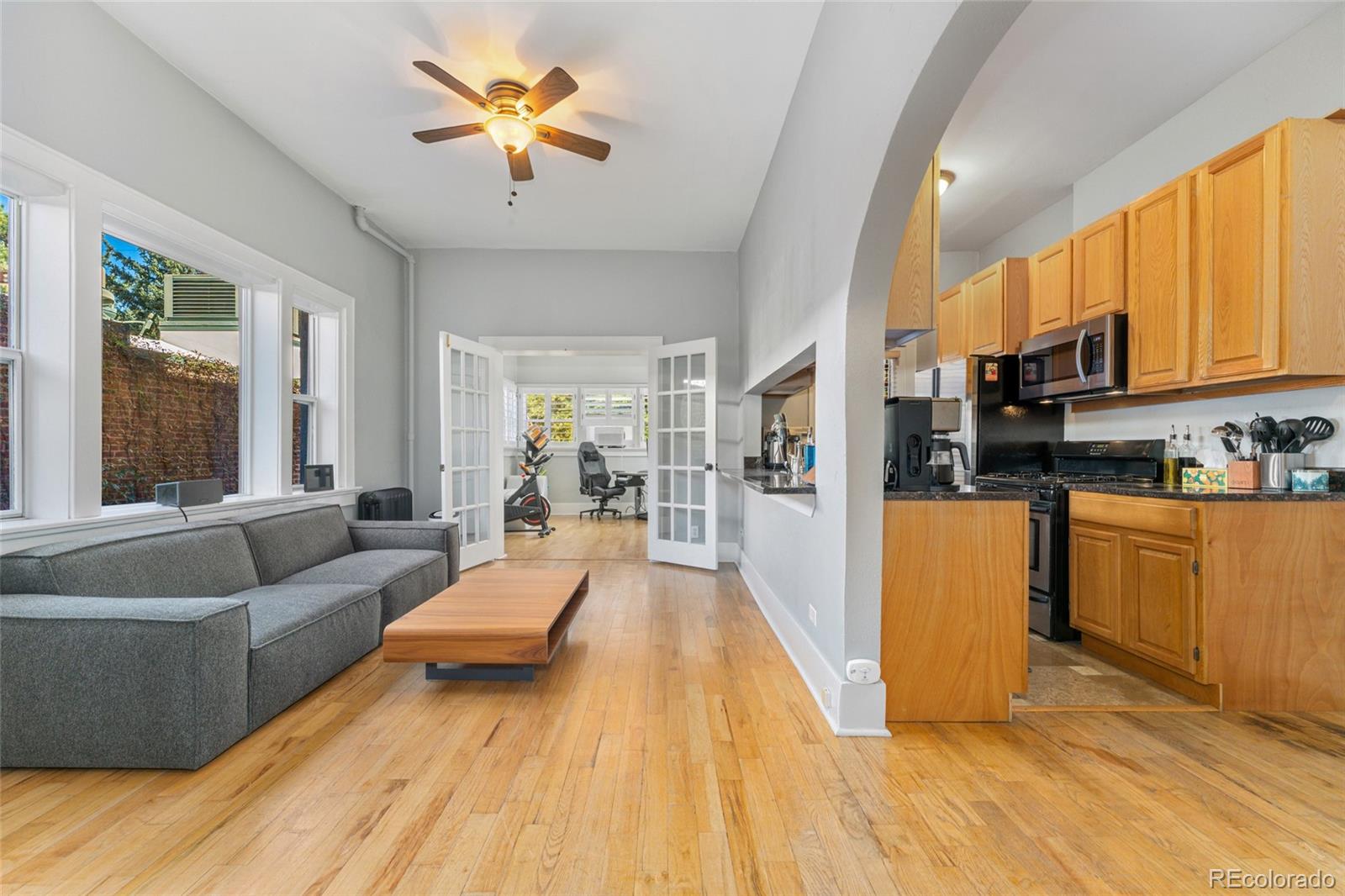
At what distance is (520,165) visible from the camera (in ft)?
10.6

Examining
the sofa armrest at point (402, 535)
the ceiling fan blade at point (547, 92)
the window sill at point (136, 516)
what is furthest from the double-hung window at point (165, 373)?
the ceiling fan blade at point (547, 92)

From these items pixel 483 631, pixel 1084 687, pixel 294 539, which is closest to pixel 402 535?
pixel 294 539

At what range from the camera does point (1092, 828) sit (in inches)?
61.5

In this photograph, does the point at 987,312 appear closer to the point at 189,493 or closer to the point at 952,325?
the point at 952,325

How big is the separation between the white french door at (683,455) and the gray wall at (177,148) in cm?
241

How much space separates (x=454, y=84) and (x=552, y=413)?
6.50 m

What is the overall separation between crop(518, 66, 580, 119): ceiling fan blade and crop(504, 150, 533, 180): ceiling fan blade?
0.25m

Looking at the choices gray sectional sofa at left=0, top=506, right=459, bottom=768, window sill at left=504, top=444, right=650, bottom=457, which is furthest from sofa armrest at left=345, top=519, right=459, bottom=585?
window sill at left=504, top=444, right=650, bottom=457

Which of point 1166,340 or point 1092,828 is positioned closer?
point 1092,828

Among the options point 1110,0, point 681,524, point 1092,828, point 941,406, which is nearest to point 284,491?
point 681,524

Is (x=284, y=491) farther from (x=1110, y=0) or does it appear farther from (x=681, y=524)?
(x=1110, y=0)

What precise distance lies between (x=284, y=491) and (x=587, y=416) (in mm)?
5400

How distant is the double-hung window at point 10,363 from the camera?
229cm

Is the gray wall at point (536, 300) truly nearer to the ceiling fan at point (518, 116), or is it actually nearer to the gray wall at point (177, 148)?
the gray wall at point (177, 148)
